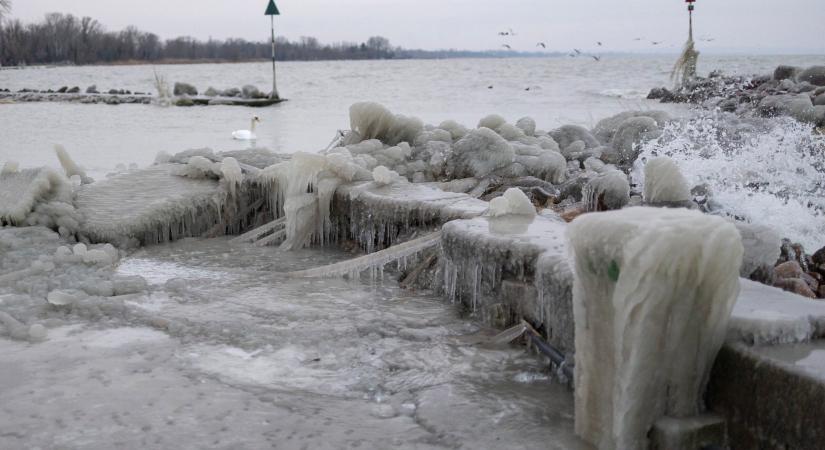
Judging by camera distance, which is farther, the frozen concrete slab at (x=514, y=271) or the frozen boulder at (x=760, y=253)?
the frozen boulder at (x=760, y=253)

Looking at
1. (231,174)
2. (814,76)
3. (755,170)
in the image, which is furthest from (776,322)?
(814,76)

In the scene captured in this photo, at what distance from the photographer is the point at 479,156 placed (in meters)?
6.46

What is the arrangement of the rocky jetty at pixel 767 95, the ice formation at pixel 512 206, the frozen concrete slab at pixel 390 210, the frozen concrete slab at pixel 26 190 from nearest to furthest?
the ice formation at pixel 512 206 < the frozen concrete slab at pixel 390 210 < the frozen concrete slab at pixel 26 190 < the rocky jetty at pixel 767 95

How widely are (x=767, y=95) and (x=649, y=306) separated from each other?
17.0 meters

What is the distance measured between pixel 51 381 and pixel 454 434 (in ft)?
5.46

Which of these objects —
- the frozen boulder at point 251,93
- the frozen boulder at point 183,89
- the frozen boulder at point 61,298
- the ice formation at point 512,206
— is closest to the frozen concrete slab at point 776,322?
the ice formation at point 512,206

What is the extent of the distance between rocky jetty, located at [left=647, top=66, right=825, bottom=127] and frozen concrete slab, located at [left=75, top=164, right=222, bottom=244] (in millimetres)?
8447

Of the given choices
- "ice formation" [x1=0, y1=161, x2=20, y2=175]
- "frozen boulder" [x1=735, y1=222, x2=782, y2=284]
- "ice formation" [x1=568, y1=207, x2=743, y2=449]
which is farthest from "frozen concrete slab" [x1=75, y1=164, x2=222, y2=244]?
"ice formation" [x1=568, y1=207, x2=743, y2=449]

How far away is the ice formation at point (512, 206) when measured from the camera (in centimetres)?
430

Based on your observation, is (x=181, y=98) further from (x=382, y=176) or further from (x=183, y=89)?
(x=382, y=176)

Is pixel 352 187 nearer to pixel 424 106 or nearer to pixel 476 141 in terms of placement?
pixel 476 141

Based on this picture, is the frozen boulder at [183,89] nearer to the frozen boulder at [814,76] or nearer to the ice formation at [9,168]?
the frozen boulder at [814,76]

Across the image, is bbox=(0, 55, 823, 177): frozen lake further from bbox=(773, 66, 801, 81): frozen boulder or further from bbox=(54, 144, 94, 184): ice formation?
bbox=(773, 66, 801, 81): frozen boulder

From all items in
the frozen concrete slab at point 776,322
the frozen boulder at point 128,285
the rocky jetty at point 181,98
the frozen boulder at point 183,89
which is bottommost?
the frozen boulder at point 128,285
